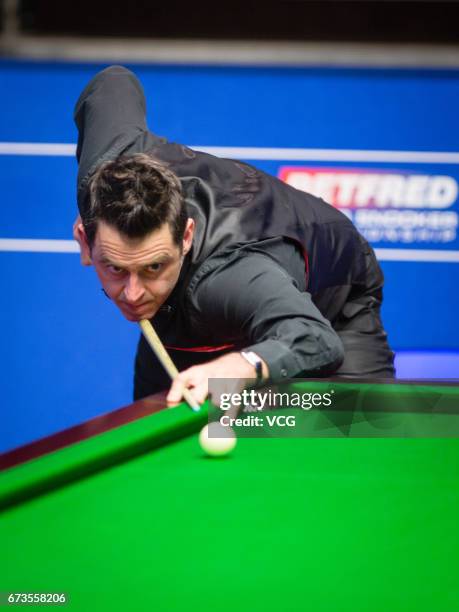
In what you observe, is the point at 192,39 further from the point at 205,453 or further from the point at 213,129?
the point at 205,453

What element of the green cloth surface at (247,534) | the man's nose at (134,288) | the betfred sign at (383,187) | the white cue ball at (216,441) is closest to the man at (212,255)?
the man's nose at (134,288)

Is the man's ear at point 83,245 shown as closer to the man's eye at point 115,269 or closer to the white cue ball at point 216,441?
the man's eye at point 115,269

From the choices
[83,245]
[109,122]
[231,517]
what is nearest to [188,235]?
[83,245]

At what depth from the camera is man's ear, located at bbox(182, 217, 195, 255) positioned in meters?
1.96

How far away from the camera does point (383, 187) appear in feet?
11.6

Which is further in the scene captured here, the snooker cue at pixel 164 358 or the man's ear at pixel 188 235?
the man's ear at pixel 188 235

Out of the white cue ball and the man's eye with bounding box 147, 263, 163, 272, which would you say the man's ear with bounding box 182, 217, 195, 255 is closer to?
the man's eye with bounding box 147, 263, 163, 272

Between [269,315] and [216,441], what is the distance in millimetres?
462

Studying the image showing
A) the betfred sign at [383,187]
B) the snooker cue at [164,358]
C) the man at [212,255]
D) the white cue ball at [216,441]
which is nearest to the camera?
the white cue ball at [216,441]

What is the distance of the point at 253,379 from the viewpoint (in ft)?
5.19

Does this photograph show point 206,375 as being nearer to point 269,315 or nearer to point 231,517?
point 269,315

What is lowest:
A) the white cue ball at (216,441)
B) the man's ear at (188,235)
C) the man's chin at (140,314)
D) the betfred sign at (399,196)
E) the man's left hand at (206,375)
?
the white cue ball at (216,441)

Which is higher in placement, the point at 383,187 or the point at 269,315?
the point at 383,187

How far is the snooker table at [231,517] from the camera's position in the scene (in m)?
0.97
